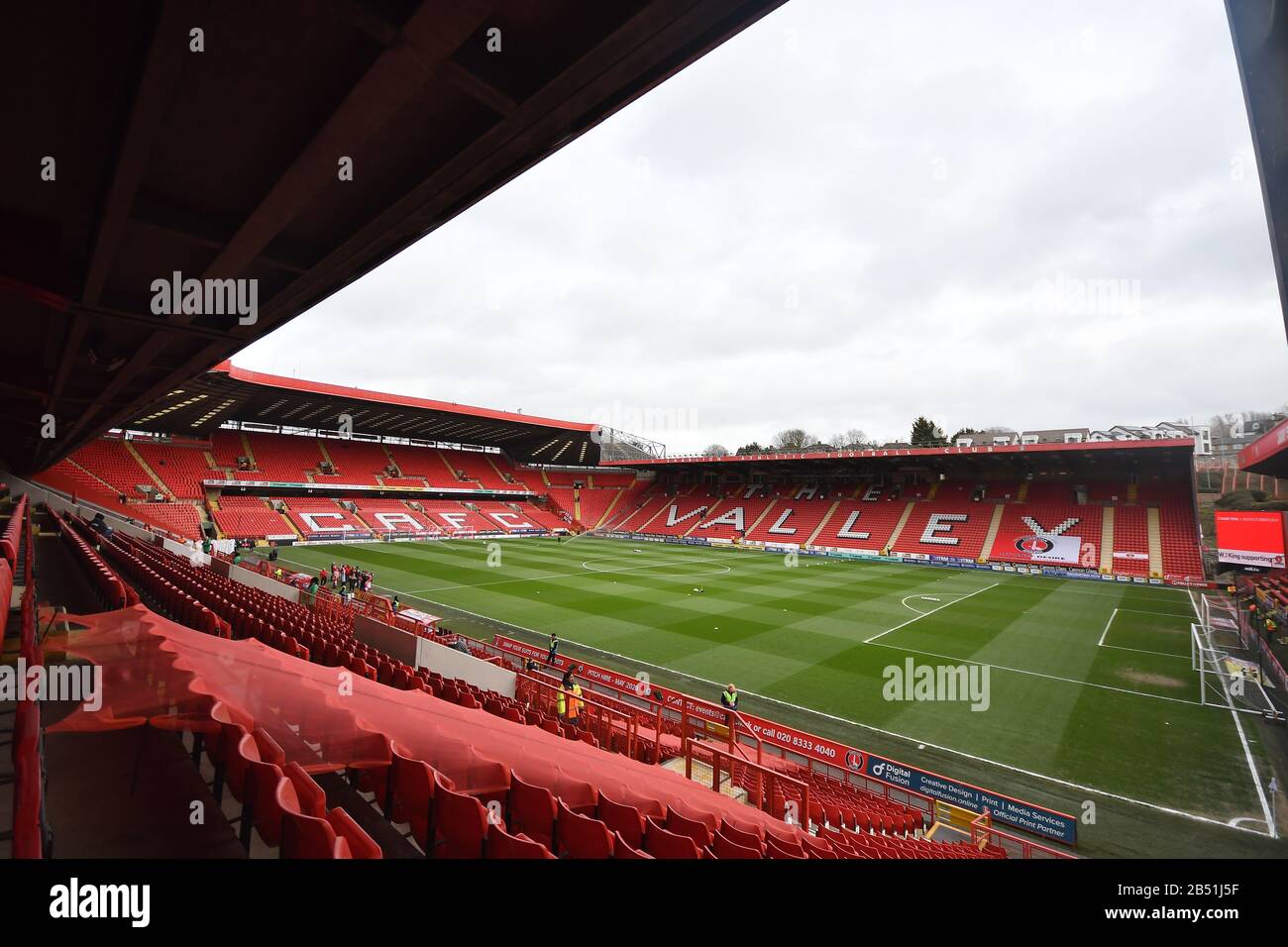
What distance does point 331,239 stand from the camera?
566 centimetres

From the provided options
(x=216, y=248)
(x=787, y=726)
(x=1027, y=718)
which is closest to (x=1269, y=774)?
(x=1027, y=718)

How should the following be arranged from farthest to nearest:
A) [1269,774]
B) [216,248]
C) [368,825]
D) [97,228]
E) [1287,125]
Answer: [1269,774] < [216,248] < [97,228] < [368,825] < [1287,125]

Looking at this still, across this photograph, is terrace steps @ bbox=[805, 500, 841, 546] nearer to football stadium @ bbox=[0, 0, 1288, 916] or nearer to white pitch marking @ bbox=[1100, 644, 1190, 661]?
football stadium @ bbox=[0, 0, 1288, 916]

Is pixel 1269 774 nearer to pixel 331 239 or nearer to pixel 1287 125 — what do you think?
pixel 1287 125

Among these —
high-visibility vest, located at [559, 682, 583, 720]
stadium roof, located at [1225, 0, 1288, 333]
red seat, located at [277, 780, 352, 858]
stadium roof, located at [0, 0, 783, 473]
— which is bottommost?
high-visibility vest, located at [559, 682, 583, 720]

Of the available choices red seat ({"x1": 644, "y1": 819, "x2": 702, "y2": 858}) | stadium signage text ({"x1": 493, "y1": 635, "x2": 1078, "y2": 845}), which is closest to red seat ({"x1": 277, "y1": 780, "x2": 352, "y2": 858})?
red seat ({"x1": 644, "y1": 819, "x2": 702, "y2": 858})

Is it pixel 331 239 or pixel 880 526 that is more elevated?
pixel 331 239

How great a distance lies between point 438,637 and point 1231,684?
2118 cm

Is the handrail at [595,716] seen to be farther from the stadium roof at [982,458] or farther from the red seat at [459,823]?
the stadium roof at [982,458]

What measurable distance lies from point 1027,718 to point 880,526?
3301cm

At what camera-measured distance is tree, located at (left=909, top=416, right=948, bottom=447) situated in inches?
2958

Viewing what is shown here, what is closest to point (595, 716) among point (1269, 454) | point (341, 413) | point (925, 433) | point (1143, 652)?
point (1143, 652)

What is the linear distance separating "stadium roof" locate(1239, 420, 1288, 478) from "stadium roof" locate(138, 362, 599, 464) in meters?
38.1

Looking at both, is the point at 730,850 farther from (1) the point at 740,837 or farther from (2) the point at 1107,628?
(2) the point at 1107,628
